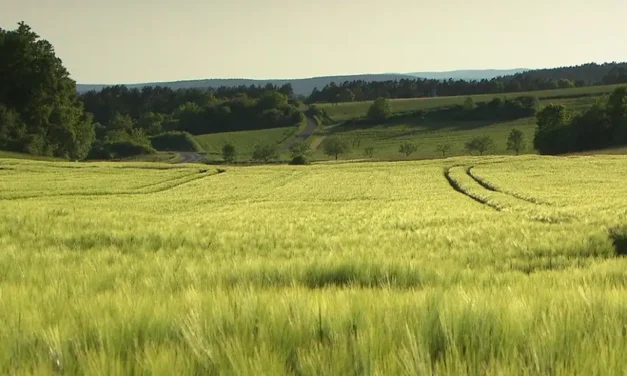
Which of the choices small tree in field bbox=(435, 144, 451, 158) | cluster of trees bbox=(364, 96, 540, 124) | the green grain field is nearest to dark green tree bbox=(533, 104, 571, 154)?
small tree in field bbox=(435, 144, 451, 158)

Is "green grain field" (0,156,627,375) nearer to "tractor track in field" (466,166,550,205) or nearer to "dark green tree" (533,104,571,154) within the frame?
"tractor track in field" (466,166,550,205)

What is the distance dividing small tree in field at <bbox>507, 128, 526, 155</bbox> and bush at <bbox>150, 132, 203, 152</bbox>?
76.8m

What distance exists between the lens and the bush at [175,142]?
154 metres

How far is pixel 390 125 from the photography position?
177 m

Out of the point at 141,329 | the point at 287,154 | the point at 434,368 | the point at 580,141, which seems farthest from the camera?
the point at 287,154

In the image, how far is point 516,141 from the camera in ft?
377

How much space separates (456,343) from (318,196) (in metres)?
35.3

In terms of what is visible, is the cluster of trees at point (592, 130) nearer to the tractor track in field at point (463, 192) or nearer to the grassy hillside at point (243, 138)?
the tractor track in field at point (463, 192)

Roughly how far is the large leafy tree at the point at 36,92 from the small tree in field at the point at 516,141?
7978 centimetres

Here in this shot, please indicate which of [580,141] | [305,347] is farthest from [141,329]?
[580,141]

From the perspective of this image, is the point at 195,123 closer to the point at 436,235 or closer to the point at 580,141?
the point at 580,141

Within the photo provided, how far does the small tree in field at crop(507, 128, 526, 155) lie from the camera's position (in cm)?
11406

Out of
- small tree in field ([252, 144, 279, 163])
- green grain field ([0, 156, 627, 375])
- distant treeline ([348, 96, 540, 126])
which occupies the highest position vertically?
distant treeline ([348, 96, 540, 126])

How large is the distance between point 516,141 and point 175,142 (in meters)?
88.4
